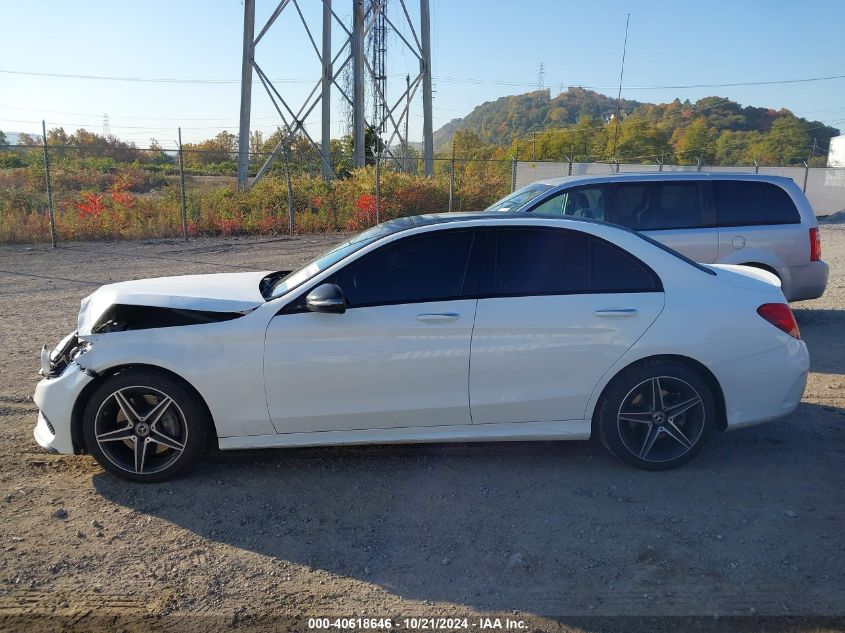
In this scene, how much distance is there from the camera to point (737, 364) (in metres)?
4.74

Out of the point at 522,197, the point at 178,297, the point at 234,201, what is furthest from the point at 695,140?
the point at 178,297

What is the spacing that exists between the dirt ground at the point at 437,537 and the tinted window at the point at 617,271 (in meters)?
1.20

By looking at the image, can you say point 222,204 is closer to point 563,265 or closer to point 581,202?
point 581,202

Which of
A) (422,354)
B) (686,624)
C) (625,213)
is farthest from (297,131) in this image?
(686,624)

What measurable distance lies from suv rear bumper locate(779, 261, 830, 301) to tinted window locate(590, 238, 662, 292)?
4651mm

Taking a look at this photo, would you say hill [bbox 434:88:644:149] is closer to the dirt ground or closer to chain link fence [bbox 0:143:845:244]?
chain link fence [bbox 0:143:845:244]

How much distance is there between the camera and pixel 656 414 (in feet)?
15.6

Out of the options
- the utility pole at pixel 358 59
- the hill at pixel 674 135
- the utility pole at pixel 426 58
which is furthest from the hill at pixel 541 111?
the utility pole at pixel 358 59

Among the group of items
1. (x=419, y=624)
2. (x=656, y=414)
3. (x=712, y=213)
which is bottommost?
(x=419, y=624)

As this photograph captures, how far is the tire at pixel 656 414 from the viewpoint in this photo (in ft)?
15.4

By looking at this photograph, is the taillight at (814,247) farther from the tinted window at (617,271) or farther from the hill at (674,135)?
the hill at (674,135)

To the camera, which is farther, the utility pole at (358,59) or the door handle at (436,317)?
the utility pole at (358,59)

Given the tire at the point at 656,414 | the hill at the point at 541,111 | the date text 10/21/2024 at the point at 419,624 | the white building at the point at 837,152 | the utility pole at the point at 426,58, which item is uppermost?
the hill at the point at 541,111

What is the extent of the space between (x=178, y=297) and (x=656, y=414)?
10.3ft
